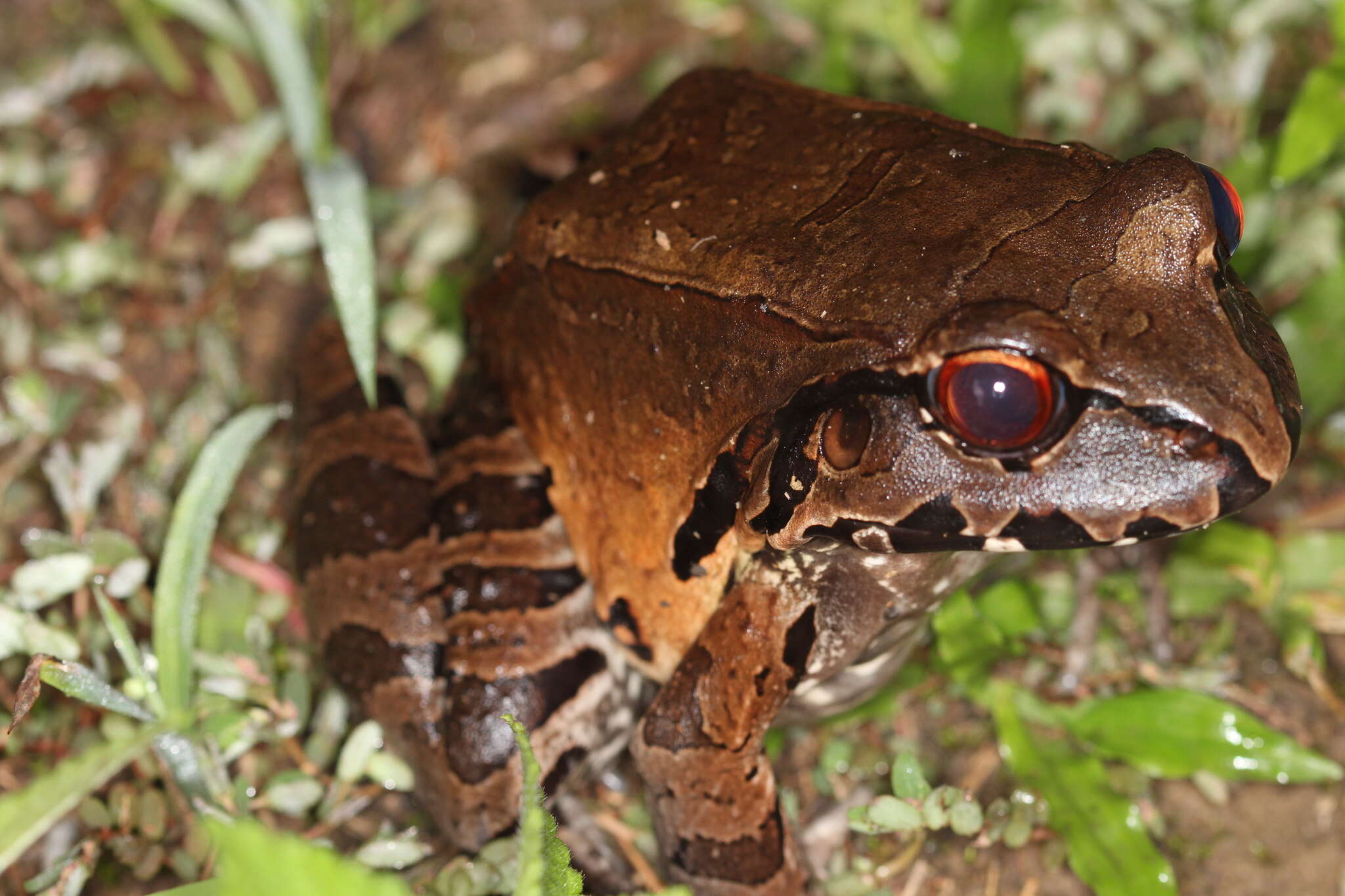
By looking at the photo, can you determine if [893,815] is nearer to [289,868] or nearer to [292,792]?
[292,792]

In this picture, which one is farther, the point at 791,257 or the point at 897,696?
the point at 897,696

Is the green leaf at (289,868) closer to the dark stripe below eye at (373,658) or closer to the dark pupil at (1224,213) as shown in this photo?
the dark stripe below eye at (373,658)

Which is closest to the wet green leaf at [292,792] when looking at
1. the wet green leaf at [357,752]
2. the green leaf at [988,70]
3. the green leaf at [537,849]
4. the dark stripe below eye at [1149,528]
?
the wet green leaf at [357,752]

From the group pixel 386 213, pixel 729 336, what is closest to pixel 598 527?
pixel 729 336

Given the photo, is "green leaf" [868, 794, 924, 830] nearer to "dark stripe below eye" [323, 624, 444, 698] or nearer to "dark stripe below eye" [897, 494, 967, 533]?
"dark stripe below eye" [897, 494, 967, 533]

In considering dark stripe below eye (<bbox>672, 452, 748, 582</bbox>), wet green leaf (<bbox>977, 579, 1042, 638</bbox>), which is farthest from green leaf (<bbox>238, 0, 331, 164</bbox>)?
wet green leaf (<bbox>977, 579, 1042, 638</bbox>)

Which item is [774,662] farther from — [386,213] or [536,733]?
[386,213]
